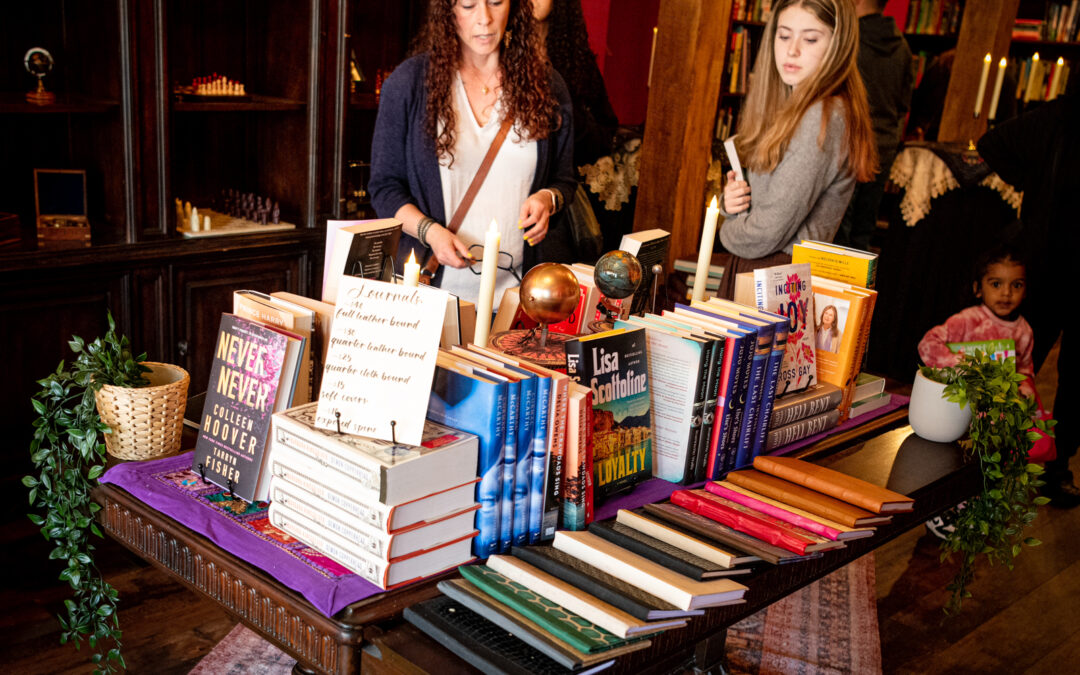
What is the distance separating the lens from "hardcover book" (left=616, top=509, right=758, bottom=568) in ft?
4.25

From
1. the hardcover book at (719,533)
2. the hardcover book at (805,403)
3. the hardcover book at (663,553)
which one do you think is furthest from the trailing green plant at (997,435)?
the hardcover book at (663,553)

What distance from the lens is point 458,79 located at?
240 cm

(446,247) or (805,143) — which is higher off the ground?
(805,143)

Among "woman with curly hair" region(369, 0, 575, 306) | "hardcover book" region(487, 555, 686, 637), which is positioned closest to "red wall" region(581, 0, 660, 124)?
"woman with curly hair" region(369, 0, 575, 306)

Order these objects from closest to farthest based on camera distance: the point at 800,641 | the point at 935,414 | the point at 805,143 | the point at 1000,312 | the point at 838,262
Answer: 1. the point at 935,414
2. the point at 838,262
3. the point at 805,143
4. the point at 800,641
5. the point at 1000,312

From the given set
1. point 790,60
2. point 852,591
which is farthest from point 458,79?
point 852,591

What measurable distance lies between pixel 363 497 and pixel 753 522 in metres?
0.60

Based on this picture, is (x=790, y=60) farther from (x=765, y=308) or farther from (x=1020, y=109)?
(x=1020, y=109)

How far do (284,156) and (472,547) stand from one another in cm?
255

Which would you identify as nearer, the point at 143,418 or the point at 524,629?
the point at 524,629

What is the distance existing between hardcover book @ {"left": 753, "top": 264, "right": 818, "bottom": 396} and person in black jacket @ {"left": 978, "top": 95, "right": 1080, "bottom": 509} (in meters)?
2.06

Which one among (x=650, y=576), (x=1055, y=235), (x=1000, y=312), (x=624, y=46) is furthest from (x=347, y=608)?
(x=624, y=46)

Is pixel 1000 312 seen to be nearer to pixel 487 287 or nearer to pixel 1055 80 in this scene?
pixel 487 287

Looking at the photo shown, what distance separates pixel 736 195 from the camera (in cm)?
231
